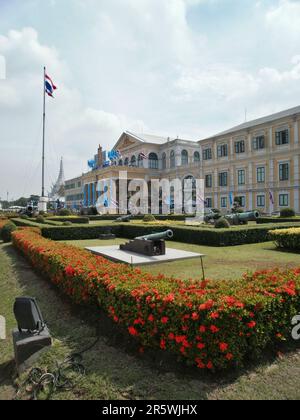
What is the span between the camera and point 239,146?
45.1m

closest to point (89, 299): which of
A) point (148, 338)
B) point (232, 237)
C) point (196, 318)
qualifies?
point (148, 338)

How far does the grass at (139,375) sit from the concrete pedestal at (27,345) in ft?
0.54

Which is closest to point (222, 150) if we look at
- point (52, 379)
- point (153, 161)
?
point (153, 161)

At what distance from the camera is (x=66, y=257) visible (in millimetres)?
7797

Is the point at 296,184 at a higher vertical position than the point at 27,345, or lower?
higher

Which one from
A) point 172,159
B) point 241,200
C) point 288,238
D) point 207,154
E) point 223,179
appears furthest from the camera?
point 172,159

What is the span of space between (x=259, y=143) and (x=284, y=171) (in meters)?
5.77

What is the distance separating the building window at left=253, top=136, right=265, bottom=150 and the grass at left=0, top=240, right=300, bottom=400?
135ft

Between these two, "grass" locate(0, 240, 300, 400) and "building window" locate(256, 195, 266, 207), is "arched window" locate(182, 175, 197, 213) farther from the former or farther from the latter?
"grass" locate(0, 240, 300, 400)

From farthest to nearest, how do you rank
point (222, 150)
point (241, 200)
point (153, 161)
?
point (153, 161) < point (222, 150) < point (241, 200)

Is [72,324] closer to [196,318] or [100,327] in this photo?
[100,327]

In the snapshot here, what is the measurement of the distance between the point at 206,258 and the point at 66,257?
5.64 m

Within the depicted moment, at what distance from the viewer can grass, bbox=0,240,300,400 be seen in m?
3.57

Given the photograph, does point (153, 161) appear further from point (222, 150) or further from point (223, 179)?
point (223, 179)
